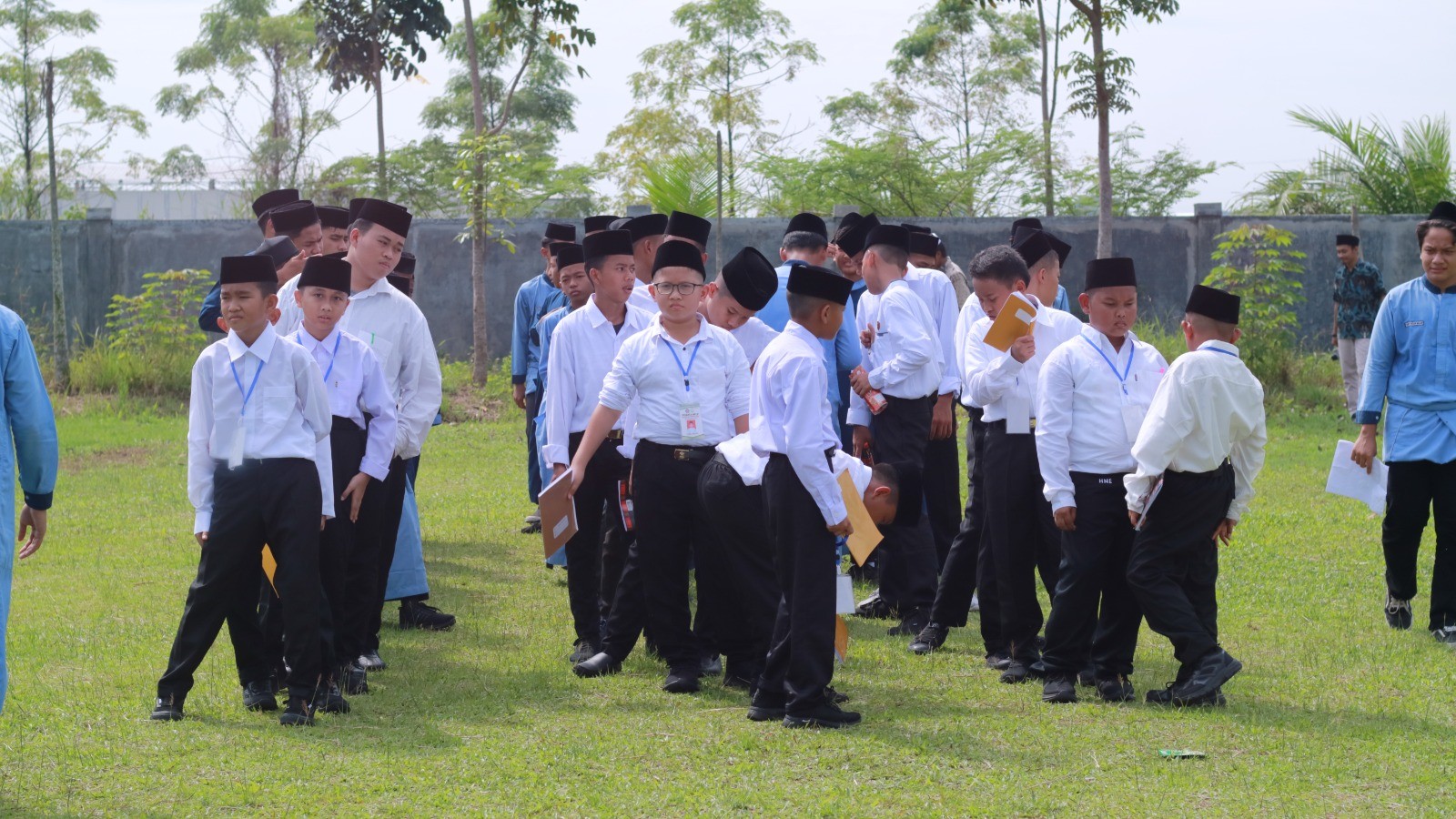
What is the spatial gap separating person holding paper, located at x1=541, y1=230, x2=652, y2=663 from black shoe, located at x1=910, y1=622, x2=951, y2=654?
5.11 feet

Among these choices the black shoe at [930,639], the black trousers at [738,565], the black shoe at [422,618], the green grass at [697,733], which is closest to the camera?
the green grass at [697,733]

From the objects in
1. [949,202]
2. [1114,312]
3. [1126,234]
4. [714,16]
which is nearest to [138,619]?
[1114,312]

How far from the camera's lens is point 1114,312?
636 centimetres

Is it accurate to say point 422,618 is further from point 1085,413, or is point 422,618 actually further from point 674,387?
point 1085,413

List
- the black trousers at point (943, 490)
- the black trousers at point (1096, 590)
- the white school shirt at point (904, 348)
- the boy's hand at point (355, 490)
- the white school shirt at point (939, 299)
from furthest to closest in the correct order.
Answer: the white school shirt at point (939, 299)
the black trousers at point (943, 490)
the white school shirt at point (904, 348)
the boy's hand at point (355, 490)
the black trousers at point (1096, 590)

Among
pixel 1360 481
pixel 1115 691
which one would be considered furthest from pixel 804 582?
pixel 1360 481

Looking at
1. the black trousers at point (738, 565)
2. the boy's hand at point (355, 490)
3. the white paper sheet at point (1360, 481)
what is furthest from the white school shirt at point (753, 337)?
the white paper sheet at point (1360, 481)

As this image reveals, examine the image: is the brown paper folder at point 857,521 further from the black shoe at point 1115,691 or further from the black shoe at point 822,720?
the black shoe at point 1115,691

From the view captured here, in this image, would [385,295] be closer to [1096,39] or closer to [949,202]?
[1096,39]

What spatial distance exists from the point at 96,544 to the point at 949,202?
2028 cm

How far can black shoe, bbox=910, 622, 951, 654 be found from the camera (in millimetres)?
7363

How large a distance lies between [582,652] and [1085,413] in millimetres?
2581

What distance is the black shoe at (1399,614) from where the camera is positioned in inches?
302

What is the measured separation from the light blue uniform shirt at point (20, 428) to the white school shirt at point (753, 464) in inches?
100
